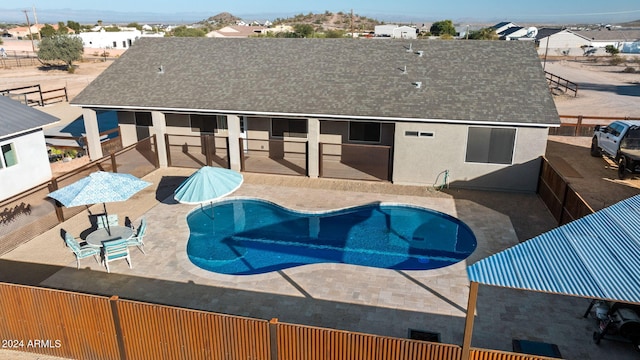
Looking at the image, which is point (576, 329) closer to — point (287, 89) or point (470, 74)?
point (470, 74)

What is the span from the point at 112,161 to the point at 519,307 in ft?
55.1

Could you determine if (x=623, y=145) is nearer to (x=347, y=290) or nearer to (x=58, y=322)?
(x=347, y=290)

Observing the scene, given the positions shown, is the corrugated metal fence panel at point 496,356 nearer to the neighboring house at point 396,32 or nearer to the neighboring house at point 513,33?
the neighboring house at point 396,32

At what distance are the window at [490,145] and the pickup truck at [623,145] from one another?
6.08 meters

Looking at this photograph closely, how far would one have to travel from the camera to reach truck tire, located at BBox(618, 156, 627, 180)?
20.6 m

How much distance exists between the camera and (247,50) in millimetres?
25859

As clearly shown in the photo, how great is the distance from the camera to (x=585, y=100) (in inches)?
1592

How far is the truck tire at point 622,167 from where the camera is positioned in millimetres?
20562

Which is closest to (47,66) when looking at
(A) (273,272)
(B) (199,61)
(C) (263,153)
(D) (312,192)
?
(B) (199,61)

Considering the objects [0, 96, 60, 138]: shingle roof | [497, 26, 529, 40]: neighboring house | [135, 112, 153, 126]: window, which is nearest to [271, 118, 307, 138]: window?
[135, 112, 153, 126]: window

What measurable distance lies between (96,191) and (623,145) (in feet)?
73.6

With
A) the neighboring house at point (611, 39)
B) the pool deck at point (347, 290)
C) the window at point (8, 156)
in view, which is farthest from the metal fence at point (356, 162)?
the neighboring house at point (611, 39)

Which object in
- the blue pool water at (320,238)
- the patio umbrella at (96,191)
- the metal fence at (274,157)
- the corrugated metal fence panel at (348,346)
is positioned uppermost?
the patio umbrella at (96,191)

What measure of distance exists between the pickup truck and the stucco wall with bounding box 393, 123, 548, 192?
4.95 meters
